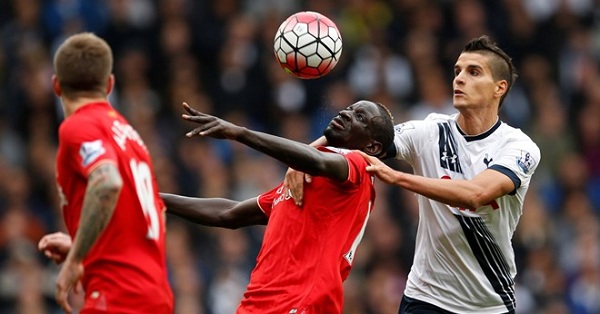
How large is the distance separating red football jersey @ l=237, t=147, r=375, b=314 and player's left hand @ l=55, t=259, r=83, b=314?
1358mm

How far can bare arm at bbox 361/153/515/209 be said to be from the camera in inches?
302

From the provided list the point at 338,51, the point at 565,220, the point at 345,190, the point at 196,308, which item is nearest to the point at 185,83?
the point at 196,308

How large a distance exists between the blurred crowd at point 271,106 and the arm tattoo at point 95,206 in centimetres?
693

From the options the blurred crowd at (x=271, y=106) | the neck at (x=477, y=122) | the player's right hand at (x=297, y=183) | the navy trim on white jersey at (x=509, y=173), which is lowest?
the blurred crowd at (x=271, y=106)

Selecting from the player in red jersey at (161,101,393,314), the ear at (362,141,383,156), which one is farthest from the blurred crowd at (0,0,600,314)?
the player in red jersey at (161,101,393,314)

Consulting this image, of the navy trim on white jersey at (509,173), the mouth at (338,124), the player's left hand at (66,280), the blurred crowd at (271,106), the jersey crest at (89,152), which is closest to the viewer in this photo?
the player's left hand at (66,280)

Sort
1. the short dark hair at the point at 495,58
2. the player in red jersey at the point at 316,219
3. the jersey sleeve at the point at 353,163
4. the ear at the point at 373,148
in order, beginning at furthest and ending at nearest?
the short dark hair at the point at 495,58
the ear at the point at 373,148
the jersey sleeve at the point at 353,163
the player in red jersey at the point at 316,219

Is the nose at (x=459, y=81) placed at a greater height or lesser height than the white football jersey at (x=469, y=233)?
Result: greater

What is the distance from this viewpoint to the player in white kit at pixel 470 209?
8.39m

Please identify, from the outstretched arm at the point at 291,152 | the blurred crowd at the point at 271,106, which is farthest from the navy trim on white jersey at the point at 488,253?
the blurred crowd at the point at 271,106

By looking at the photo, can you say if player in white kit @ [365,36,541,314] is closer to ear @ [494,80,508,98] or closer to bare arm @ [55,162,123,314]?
ear @ [494,80,508,98]

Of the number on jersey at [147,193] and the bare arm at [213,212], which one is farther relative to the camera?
the bare arm at [213,212]

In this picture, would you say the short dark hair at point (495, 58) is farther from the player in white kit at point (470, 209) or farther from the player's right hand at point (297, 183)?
the player's right hand at point (297, 183)

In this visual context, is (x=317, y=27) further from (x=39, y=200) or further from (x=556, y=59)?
(x=556, y=59)
